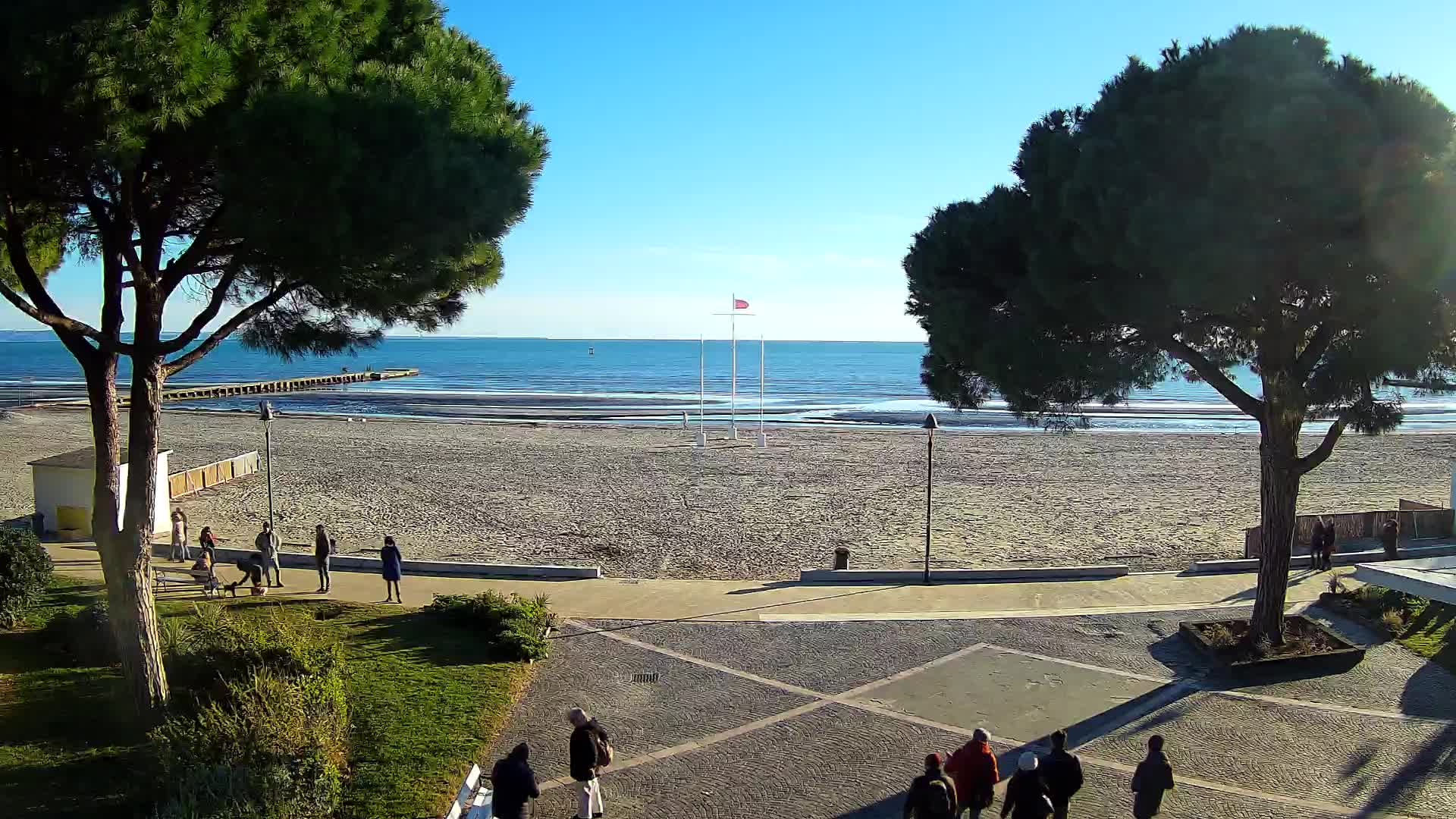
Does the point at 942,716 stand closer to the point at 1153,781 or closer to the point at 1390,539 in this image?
the point at 1153,781

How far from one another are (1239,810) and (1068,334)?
605cm

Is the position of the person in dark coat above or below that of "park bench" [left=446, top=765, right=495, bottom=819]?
above

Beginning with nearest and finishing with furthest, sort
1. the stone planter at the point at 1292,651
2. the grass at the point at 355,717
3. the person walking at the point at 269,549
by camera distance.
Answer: the grass at the point at 355,717
the stone planter at the point at 1292,651
the person walking at the point at 269,549

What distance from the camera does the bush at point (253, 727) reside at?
6688 millimetres

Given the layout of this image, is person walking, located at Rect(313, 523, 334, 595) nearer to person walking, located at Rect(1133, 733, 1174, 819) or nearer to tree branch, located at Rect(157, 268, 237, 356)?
tree branch, located at Rect(157, 268, 237, 356)

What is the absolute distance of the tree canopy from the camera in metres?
9.72

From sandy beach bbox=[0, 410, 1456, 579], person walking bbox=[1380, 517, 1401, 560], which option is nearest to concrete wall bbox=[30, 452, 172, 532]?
sandy beach bbox=[0, 410, 1456, 579]

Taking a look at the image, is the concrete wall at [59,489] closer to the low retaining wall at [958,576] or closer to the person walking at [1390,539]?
the low retaining wall at [958,576]

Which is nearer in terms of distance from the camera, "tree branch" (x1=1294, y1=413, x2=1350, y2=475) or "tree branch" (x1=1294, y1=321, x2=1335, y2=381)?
"tree branch" (x1=1294, y1=321, x2=1335, y2=381)

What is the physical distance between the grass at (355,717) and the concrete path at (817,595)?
2.32 m

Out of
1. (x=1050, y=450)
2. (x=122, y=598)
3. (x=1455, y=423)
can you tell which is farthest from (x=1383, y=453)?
(x=122, y=598)

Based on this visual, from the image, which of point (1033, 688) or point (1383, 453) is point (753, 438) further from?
point (1033, 688)

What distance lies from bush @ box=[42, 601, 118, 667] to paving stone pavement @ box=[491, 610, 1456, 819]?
498 cm

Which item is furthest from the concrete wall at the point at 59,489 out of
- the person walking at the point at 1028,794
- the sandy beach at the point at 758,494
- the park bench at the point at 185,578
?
the person walking at the point at 1028,794
